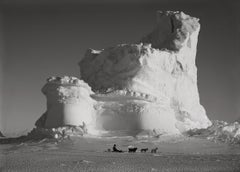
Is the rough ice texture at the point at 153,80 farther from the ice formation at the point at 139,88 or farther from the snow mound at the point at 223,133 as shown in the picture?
the snow mound at the point at 223,133

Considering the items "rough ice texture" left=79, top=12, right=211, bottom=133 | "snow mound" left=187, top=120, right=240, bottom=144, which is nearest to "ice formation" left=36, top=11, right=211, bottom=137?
"rough ice texture" left=79, top=12, right=211, bottom=133

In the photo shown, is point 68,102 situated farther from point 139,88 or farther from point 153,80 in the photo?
point 153,80

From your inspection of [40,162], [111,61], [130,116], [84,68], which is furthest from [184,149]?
[84,68]

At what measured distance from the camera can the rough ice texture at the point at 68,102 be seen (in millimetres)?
25109

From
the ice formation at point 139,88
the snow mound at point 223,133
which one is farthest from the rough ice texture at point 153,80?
the snow mound at point 223,133

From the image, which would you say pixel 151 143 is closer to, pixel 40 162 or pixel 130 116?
pixel 130 116

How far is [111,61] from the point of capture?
1142 inches

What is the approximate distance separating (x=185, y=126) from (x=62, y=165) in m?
17.3

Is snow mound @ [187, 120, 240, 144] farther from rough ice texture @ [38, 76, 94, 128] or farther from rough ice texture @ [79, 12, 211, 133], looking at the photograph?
rough ice texture @ [38, 76, 94, 128]

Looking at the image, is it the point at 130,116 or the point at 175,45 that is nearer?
the point at 130,116

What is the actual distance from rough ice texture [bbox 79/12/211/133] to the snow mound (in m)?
2.73

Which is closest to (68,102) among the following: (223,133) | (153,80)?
(153,80)

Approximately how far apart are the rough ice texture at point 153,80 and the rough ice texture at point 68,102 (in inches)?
47.9

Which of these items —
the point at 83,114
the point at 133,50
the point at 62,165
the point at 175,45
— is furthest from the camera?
the point at 175,45
